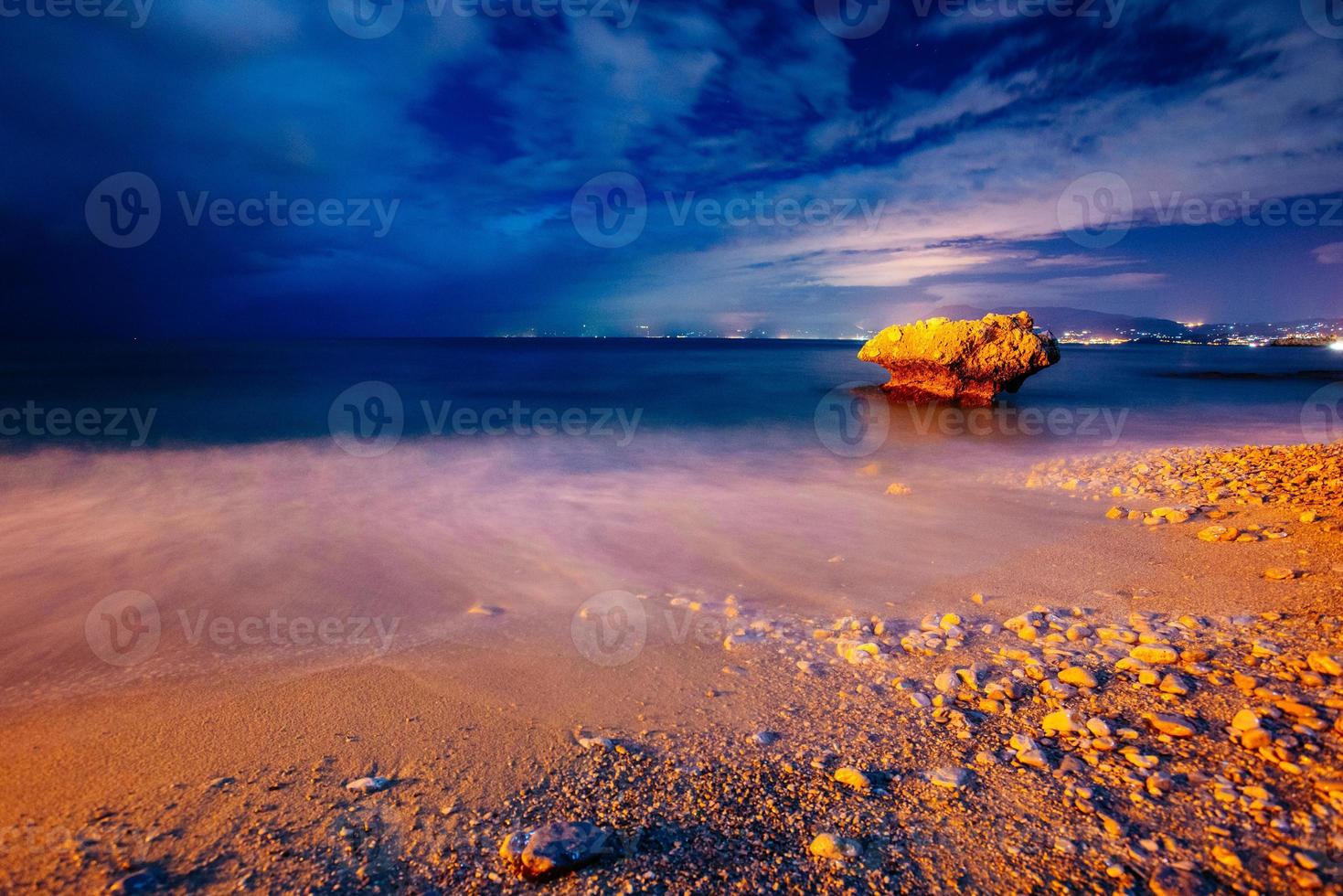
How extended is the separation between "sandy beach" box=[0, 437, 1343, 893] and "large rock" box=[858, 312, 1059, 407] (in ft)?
50.9

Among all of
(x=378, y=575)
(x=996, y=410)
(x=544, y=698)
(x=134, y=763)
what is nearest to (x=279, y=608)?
(x=378, y=575)

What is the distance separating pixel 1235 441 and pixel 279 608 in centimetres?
2268

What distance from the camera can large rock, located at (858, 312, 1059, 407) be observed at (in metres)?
20.8

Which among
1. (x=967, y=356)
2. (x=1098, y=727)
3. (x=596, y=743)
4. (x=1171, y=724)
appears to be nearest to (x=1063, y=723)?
(x=1098, y=727)

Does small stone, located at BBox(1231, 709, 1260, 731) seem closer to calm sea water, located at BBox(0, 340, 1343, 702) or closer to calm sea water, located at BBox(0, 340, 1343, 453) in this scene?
calm sea water, located at BBox(0, 340, 1343, 702)

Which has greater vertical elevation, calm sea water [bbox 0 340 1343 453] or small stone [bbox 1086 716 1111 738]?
calm sea water [bbox 0 340 1343 453]

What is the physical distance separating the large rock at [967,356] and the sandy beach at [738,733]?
1550 centimetres

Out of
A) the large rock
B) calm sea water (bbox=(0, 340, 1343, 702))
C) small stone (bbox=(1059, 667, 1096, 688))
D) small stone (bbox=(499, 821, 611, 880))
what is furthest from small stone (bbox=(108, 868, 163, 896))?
the large rock

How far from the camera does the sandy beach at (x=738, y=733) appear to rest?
8.75ft

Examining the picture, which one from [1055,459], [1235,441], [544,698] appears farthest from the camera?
[1235,441]

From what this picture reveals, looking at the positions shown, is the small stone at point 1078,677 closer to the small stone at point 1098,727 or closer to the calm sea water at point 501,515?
the small stone at point 1098,727

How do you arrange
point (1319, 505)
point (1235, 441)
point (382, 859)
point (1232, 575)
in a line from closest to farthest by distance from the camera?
point (382, 859), point (1232, 575), point (1319, 505), point (1235, 441)

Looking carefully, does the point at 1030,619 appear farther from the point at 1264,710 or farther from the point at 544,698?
the point at 544,698

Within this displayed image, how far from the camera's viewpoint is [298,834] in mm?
2898
